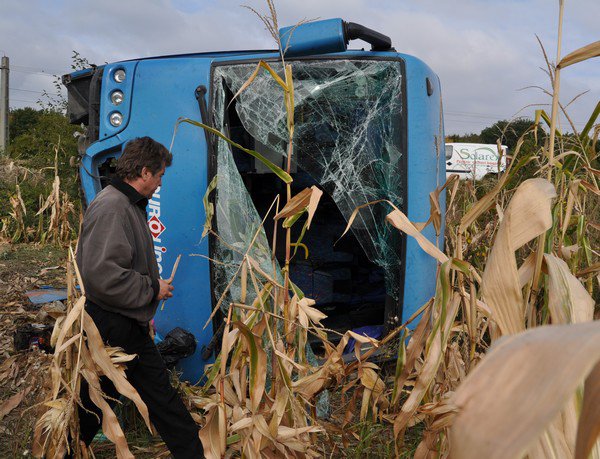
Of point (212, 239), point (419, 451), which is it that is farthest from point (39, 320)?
point (419, 451)

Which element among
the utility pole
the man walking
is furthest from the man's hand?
the utility pole

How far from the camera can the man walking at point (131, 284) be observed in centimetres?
277

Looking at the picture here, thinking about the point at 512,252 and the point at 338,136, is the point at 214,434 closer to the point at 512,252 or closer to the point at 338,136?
the point at 512,252

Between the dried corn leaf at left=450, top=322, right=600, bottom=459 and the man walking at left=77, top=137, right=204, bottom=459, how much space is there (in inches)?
93.0

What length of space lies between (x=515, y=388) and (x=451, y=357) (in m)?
2.00

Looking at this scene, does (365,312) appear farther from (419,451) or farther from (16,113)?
(16,113)

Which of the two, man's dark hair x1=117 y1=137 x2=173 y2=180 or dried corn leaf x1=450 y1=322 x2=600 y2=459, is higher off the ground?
man's dark hair x1=117 y1=137 x2=173 y2=180

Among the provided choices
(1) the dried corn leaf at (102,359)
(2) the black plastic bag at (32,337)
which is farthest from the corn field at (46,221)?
(1) the dried corn leaf at (102,359)

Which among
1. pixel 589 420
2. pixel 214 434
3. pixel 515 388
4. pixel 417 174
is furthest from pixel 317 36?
pixel 515 388

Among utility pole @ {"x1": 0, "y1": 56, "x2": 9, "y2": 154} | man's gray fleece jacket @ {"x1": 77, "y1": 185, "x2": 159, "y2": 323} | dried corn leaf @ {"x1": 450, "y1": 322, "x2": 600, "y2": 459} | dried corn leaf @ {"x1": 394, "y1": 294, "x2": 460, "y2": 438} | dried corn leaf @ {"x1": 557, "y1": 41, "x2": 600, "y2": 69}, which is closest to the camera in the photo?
dried corn leaf @ {"x1": 450, "y1": 322, "x2": 600, "y2": 459}

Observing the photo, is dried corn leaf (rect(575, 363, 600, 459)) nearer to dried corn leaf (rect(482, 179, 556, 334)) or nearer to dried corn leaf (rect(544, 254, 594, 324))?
dried corn leaf (rect(482, 179, 556, 334))

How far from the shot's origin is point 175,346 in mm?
3621

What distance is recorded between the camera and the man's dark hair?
296 centimetres

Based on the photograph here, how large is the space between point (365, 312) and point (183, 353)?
1.82 m
